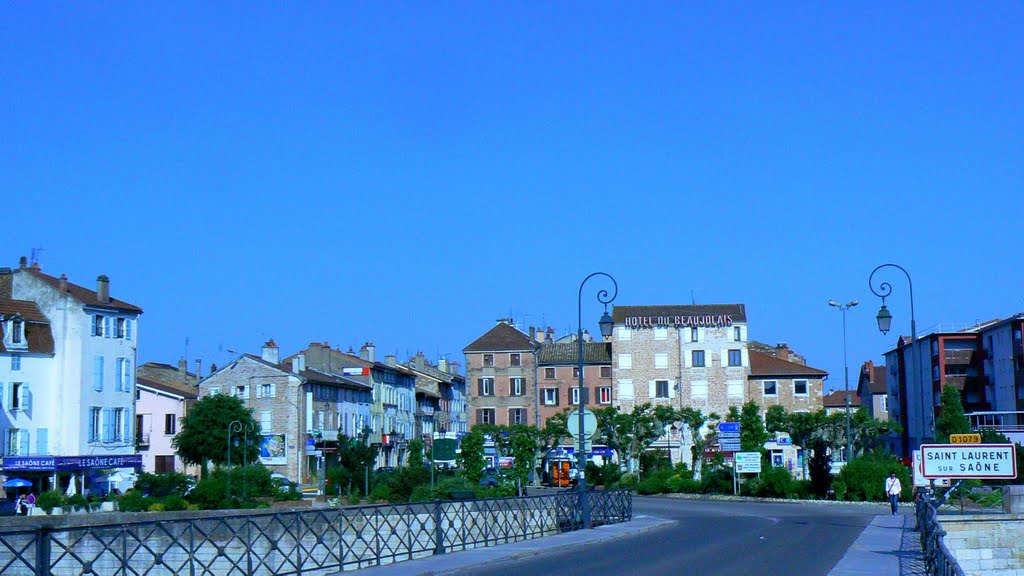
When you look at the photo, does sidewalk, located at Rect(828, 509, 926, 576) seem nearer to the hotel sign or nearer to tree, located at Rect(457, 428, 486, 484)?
tree, located at Rect(457, 428, 486, 484)

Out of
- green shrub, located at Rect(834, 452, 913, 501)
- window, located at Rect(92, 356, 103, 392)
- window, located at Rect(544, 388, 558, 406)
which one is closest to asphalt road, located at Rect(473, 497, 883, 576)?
green shrub, located at Rect(834, 452, 913, 501)

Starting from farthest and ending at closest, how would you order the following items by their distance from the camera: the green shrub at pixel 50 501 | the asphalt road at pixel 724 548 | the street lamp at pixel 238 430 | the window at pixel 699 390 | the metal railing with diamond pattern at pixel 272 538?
the window at pixel 699 390
the street lamp at pixel 238 430
the green shrub at pixel 50 501
the asphalt road at pixel 724 548
the metal railing with diamond pattern at pixel 272 538

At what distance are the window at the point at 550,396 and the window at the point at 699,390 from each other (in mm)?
11059

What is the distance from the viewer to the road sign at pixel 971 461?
2645cm

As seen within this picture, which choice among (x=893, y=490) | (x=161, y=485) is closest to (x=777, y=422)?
(x=893, y=490)

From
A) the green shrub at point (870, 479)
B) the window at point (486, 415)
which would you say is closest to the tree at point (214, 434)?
the window at point (486, 415)

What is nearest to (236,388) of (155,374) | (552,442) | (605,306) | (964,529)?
(155,374)

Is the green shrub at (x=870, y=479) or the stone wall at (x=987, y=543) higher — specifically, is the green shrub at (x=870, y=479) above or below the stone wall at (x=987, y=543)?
above

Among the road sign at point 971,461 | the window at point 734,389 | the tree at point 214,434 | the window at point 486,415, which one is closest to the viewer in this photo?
the road sign at point 971,461

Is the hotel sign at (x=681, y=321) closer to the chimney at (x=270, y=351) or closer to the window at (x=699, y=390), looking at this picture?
the window at (x=699, y=390)

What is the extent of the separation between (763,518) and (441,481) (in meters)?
14.4

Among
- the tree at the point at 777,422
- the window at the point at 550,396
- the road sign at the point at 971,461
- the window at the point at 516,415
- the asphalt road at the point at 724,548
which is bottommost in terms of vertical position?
the asphalt road at the point at 724,548

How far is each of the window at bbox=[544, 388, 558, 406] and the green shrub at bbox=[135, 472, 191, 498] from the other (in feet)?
126

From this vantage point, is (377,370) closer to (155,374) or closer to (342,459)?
(155,374)
